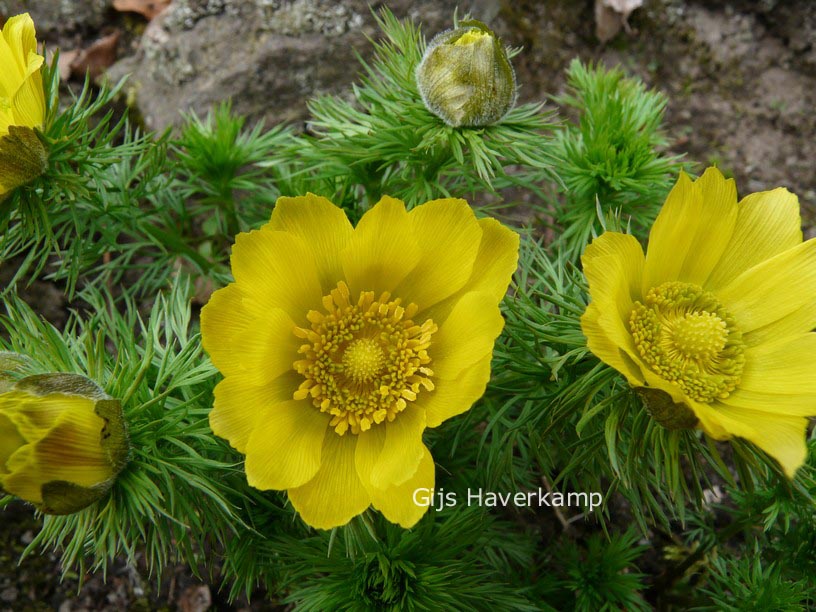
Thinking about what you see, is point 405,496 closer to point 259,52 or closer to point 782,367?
point 782,367

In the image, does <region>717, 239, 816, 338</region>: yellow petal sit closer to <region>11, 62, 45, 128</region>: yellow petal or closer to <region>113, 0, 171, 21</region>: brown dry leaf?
<region>11, 62, 45, 128</region>: yellow petal

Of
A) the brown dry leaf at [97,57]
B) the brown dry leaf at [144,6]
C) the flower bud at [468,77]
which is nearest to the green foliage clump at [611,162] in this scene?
the flower bud at [468,77]

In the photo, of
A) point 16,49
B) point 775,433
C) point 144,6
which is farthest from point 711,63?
point 16,49

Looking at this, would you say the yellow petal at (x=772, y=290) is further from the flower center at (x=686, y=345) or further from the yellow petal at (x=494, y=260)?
the yellow petal at (x=494, y=260)

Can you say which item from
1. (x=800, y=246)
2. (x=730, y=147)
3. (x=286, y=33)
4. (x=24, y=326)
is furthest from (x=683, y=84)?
(x=24, y=326)

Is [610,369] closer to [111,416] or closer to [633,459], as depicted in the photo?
[633,459]

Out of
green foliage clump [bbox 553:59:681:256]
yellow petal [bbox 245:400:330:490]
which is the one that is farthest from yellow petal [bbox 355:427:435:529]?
green foliage clump [bbox 553:59:681:256]

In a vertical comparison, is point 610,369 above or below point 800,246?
below
